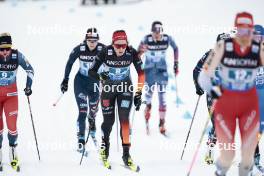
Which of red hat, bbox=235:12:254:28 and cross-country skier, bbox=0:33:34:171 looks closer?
red hat, bbox=235:12:254:28

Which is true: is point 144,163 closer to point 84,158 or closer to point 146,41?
point 84,158

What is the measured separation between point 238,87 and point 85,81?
3604 mm

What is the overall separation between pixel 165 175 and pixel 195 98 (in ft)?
15.8

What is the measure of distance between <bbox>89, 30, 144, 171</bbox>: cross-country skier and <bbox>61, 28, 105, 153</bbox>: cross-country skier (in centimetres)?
76

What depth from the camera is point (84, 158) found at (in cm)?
796

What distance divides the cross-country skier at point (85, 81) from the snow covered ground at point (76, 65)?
25.2 inches

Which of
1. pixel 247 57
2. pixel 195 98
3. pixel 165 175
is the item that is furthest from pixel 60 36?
pixel 247 57

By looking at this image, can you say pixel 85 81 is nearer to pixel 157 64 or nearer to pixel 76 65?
pixel 157 64

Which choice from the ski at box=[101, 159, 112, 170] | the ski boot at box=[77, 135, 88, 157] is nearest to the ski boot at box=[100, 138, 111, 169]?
the ski at box=[101, 159, 112, 170]

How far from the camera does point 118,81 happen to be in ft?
23.7

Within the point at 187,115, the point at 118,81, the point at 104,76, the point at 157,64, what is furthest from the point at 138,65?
the point at 187,115

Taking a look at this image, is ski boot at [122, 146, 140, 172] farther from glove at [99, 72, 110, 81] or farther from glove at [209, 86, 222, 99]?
glove at [209, 86, 222, 99]

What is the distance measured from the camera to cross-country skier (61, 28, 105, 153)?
7930mm

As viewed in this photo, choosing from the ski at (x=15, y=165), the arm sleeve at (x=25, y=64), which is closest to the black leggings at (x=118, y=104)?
the arm sleeve at (x=25, y=64)
